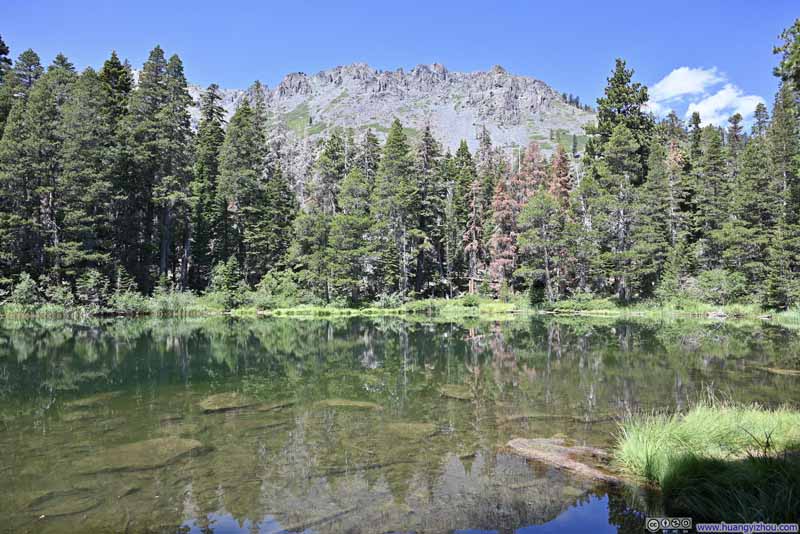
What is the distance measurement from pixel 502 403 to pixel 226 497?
717 centimetres

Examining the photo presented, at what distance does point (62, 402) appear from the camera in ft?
40.2

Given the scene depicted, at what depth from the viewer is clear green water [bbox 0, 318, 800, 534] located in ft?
20.3

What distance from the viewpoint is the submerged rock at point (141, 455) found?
7.64 metres

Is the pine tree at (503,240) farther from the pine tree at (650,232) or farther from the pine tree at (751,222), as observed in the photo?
the pine tree at (751,222)

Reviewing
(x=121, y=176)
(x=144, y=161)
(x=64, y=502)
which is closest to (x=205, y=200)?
(x=144, y=161)

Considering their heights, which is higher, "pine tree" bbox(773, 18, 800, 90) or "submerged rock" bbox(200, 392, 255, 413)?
"pine tree" bbox(773, 18, 800, 90)

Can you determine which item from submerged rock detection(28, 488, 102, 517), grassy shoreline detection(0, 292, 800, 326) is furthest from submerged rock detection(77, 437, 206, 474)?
grassy shoreline detection(0, 292, 800, 326)

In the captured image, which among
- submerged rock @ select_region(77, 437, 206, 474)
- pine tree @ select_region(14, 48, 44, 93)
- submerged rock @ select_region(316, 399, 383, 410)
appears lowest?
submerged rock @ select_region(316, 399, 383, 410)

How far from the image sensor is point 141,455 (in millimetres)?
8195

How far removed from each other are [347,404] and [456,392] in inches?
122

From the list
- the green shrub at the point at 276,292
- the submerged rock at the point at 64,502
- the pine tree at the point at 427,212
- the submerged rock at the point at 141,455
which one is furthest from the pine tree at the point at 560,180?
the submerged rock at the point at 64,502

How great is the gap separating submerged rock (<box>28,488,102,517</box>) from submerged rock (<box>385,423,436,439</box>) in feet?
16.5

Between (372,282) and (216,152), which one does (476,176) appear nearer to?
(372,282)

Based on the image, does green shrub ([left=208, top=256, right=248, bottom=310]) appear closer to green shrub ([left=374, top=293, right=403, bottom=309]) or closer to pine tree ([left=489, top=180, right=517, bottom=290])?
green shrub ([left=374, top=293, right=403, bottom=309])
